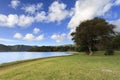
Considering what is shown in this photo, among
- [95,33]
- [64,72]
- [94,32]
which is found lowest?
[64,72]

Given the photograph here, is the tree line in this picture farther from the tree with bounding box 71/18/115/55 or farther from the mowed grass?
the mowed grass

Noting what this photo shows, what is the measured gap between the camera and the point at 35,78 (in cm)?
780

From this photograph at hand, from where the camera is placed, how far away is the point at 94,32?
30906mm

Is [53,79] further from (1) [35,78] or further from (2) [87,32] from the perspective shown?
(2) [87,32]

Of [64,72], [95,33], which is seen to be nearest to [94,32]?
[95,33]

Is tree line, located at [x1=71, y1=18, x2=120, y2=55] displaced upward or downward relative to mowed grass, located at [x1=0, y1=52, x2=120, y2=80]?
upward

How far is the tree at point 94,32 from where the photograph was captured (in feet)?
101

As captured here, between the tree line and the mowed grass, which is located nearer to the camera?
the mowed grass

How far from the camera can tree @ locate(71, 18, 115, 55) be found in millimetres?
30641

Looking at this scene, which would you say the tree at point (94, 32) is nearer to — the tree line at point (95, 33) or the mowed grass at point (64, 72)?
the tree line at point (95, 33)

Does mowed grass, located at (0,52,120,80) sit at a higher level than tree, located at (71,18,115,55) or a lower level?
lower

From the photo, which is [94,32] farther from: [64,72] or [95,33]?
[64,72]

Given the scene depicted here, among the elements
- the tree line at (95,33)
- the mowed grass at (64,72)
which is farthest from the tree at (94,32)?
the mowed grass at (64,72)

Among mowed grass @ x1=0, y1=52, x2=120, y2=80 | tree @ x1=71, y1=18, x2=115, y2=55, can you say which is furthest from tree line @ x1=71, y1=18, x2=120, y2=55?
mowed grass @ x1=0, y1=52, x2=120, y2=80
